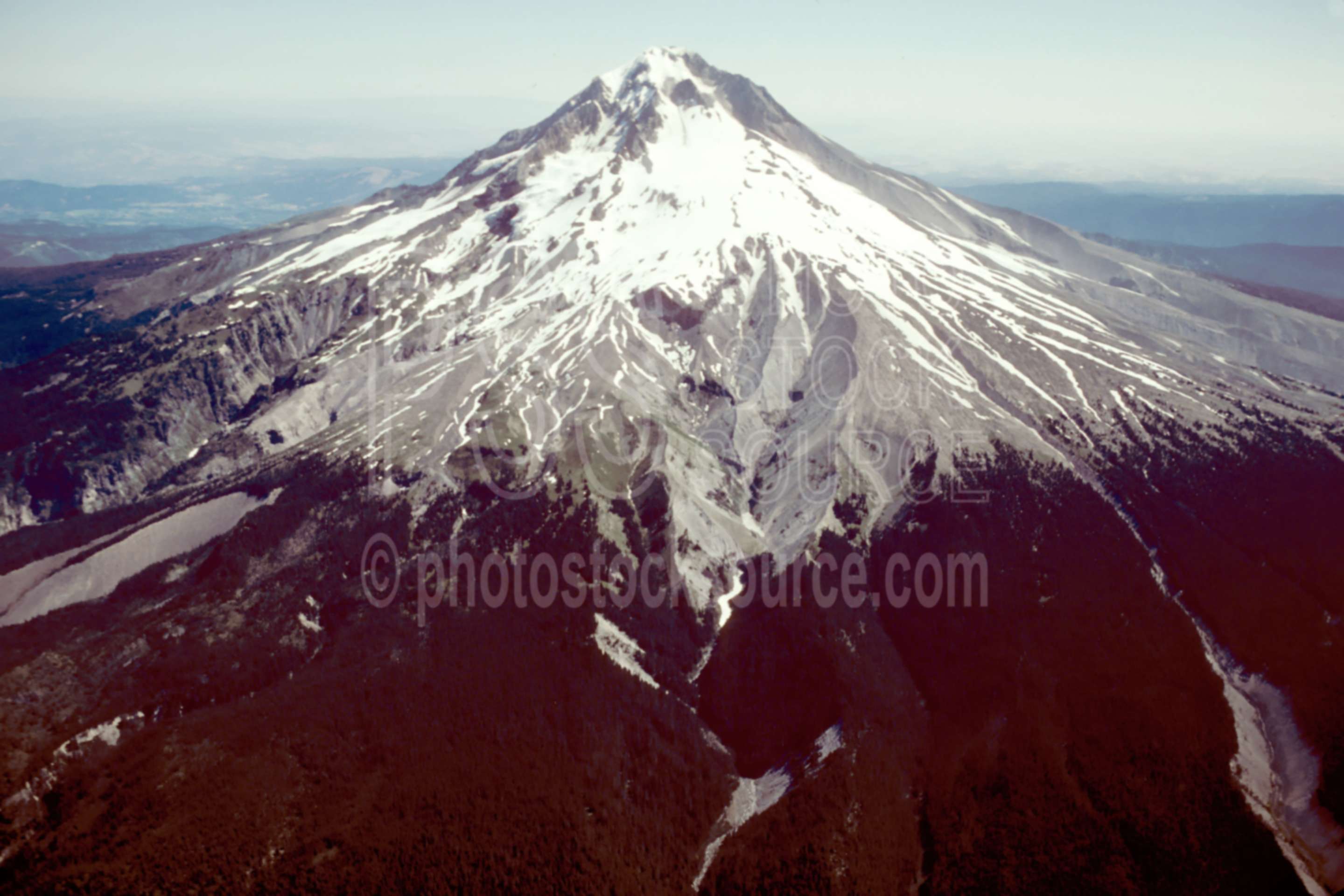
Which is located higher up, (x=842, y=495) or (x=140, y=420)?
(x=842, y=495)

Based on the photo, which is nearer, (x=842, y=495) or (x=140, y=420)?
(x=842, y=495)

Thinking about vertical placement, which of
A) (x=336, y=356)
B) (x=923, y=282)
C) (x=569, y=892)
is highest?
(x=923, y=282)

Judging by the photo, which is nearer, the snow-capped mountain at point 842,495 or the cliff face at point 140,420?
the snow-capped mountain at point 842,495

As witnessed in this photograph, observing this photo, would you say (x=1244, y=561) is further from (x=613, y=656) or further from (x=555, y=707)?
(x=555, y=707)

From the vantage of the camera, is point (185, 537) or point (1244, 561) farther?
point (185, 537)

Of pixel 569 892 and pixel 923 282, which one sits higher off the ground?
pixel 923 282

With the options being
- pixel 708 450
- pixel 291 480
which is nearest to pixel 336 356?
pixel 291 480

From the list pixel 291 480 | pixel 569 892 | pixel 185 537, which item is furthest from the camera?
pixel 291 480

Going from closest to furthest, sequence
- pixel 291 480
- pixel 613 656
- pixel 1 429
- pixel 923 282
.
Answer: pixel 613 656
pixel 291 480
pixel 1 429
pixel 923 282
